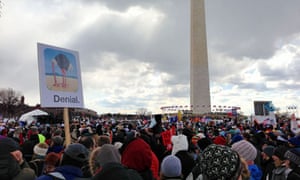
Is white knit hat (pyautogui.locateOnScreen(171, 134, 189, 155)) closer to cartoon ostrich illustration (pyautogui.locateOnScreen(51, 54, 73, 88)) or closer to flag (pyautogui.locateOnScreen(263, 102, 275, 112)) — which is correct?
cartoon ostrich illustration (pyautogui.locateOnScreen(51, 54, 73, 88))

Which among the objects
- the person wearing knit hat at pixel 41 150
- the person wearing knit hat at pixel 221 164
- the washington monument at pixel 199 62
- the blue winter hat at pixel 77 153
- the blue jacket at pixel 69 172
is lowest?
the person wearing knit hat at pixel 41 150

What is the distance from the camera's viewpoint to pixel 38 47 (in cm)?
618

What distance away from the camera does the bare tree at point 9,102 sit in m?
72.6

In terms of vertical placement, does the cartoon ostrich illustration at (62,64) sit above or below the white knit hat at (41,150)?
above

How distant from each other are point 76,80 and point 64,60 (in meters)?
0.53

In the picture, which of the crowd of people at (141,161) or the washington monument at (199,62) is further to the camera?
the washington monument at (199,62)

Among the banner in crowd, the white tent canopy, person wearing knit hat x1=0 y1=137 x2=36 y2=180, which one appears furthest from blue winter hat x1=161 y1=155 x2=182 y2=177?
the white tent canopy

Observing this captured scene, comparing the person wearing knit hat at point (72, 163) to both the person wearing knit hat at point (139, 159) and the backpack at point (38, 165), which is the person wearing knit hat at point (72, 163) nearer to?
the person wearing knit hat at point (139, 159)

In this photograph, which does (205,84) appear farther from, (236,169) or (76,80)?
(236,169)

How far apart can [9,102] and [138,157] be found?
82.0 metres

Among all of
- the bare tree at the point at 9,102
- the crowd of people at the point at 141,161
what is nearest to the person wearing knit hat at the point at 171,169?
the crowd of people at the point at 141,161

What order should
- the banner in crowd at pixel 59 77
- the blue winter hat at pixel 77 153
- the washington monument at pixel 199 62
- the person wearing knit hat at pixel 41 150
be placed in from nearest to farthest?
the blue winter hat at pixel 77 153, the person wearing knit hat at pixel 41 150, the banner in crowd at pixel 59 77, the washington monument at pixel 199 62

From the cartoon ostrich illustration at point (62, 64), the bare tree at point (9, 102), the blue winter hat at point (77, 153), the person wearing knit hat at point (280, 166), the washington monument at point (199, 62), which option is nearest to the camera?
the blue winter hat at point (77, 153)

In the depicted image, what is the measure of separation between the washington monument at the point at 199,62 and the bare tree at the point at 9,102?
47.6 m
